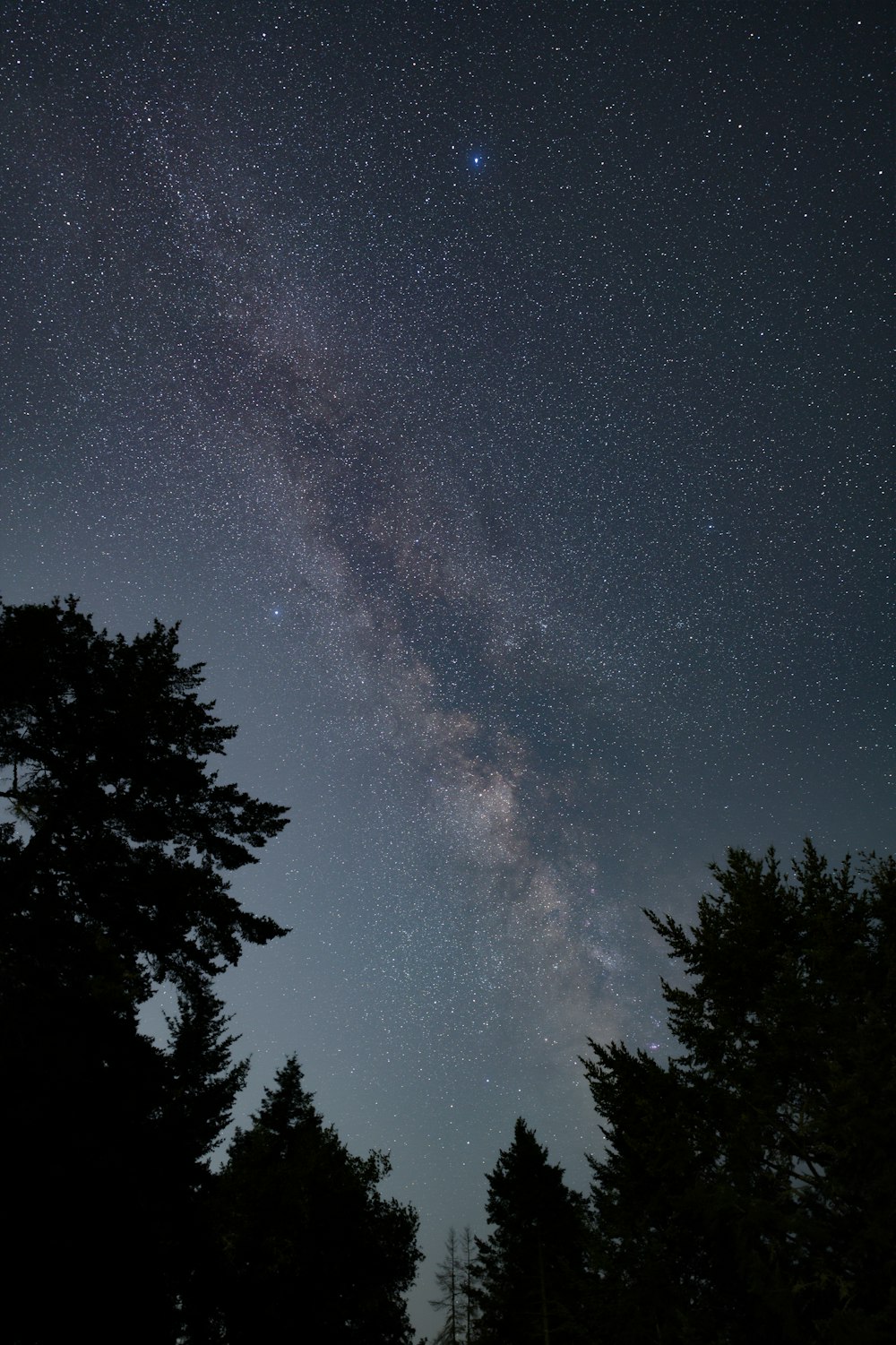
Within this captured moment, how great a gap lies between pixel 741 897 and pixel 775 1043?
377 cm

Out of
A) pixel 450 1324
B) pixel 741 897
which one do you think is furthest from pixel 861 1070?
pixel 450 1324

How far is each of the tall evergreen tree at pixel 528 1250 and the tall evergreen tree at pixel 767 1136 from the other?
10664 millimetres

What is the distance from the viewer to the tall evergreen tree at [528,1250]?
83.3 ft

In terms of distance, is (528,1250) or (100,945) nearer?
(100,945)

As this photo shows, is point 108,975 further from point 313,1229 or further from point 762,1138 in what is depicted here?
point 313,1229

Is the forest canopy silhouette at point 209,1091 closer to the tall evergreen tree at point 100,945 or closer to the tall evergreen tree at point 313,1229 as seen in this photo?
the tall evergreen tree at point 100,945

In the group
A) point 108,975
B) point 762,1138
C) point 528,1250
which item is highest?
point 108,975

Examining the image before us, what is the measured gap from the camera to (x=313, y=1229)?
26.4m

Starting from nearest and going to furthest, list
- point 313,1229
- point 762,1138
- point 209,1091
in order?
point 762,1138 < point 209,1091 < point 313,1229

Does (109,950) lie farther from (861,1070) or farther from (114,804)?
(861,1070)

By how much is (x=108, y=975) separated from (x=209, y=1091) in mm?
13269

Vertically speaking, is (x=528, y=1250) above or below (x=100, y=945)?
below

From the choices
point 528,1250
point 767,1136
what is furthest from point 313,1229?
point 767,1136

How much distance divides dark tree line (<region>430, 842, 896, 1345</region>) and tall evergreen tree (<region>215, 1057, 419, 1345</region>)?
1097cm
